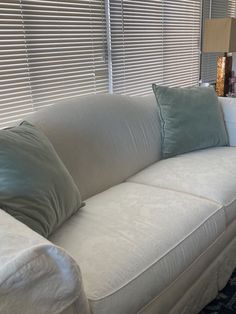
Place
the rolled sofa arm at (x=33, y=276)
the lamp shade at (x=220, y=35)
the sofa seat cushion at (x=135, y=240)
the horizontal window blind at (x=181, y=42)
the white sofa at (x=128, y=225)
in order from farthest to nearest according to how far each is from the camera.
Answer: the horizontal window blind at (x=181, y=42)
the lamp shade at (x=220, y=35)
the sofa seat cushion at (x=135, y=240)
the white sofa at (x=128, y=225)
the rolled sofa arm at (x=33, y=276)

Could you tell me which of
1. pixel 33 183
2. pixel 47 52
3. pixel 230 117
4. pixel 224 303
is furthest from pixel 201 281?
pixel 47 52

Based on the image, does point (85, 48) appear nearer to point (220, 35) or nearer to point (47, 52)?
point (47, 52)

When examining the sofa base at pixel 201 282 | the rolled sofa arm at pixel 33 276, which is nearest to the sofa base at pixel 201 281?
the sofa base at pixel 201 282

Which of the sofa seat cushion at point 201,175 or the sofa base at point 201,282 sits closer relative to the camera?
the sofa base at point 201,282

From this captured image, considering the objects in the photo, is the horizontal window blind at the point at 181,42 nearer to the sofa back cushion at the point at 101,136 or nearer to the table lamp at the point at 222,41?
the table lamp at the point at 222,41

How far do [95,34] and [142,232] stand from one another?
1.43 m

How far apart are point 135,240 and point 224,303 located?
637 millimetres

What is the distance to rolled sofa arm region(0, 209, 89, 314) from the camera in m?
0.69

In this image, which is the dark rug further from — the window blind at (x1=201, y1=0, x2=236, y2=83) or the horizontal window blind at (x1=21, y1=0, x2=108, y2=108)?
the window blind at (x1=201, y1=0, x2=236, y2=83)

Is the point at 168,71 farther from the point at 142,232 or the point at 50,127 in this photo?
the point at 142,232

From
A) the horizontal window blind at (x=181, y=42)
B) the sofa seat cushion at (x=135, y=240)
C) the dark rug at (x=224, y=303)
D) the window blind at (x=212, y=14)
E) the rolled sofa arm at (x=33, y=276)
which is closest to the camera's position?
the rolled sofa arm at (x=33, y=276)

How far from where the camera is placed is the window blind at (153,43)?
2277 mm

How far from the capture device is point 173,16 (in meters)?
2.79

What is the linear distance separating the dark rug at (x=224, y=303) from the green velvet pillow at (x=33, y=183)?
0.76m
